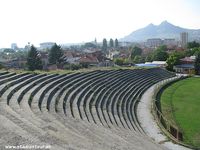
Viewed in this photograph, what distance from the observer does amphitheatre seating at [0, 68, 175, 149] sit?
310 inches

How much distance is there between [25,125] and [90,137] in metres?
1.81

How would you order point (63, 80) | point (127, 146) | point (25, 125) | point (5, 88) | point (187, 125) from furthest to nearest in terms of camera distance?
point (63, 80), point (187, 125), point (5, 88), point (127, 146), point (25, 125)

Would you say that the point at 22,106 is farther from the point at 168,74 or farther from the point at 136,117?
the point at 168,74

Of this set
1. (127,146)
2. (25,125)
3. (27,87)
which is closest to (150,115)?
(27,87)

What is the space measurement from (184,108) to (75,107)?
33.9 ft

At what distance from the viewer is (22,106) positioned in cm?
1102

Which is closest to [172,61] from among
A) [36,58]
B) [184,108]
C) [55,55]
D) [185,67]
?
[185,67]

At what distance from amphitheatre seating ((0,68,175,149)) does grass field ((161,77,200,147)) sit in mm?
2313

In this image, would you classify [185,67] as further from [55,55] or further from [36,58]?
[55,55]

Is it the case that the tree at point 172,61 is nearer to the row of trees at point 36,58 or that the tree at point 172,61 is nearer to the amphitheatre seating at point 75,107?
the amphitheatre seating at point 75,107

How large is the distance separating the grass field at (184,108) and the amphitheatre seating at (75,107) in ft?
7.59

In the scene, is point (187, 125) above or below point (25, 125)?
below

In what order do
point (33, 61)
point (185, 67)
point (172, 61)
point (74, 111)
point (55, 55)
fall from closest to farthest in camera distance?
point (74, 111) → point (172, 61) → point (185, 67) → point (33, 61) → point (55, 55)

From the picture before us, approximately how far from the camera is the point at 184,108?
21859 mm
